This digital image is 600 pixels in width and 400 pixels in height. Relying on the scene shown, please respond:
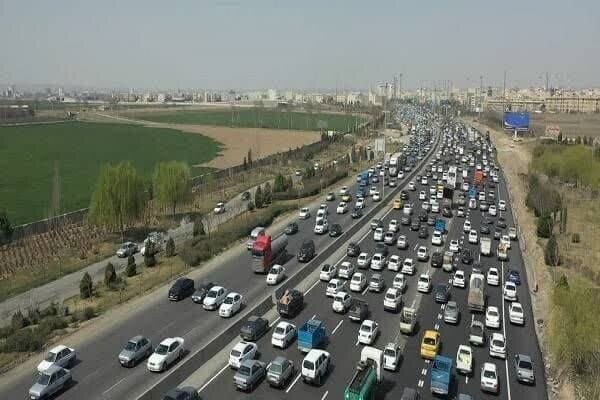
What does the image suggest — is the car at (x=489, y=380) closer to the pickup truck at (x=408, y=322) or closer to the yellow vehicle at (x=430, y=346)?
the yellow vehicle at (x=430, y=346)

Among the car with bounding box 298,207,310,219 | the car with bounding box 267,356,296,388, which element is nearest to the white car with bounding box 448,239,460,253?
the car with bounding box 298,207,310,219

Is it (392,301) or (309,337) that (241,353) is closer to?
(309,337)

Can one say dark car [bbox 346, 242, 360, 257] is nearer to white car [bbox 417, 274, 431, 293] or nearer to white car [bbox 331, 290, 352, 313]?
white car [bbox 417, 274, 431, 293]

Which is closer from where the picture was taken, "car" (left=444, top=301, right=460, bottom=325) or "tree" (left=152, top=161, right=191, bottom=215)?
"car" (left=444, top=301, right=460, bottom=325)

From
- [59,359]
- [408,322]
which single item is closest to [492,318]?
[408,322]

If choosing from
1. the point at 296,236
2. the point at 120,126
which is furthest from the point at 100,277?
the point at 120,126

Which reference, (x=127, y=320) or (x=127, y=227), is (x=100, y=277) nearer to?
(x=127, y=320)
